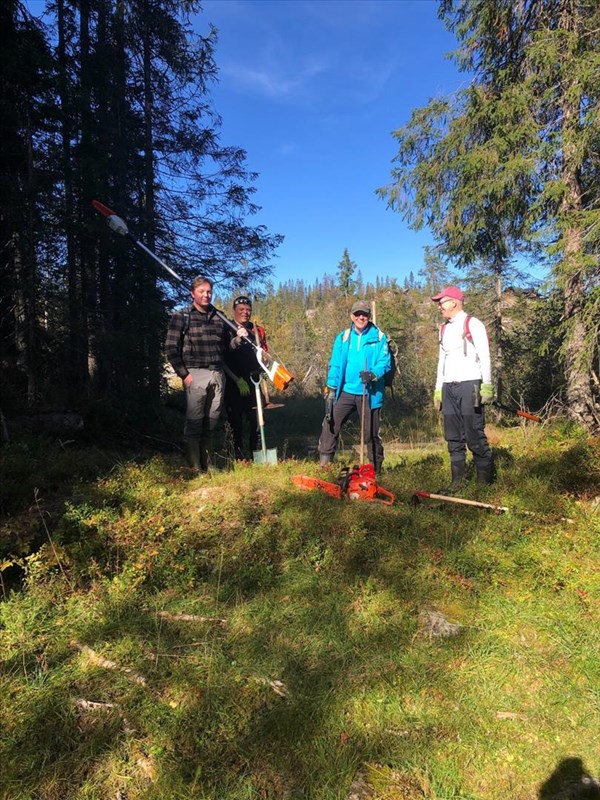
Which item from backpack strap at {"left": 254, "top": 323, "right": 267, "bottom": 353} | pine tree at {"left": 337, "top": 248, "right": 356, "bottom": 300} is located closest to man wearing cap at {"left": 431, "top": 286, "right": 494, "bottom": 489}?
backpack strap at {"left": 254, "top": 323, "right": 267, "bottom": 353}

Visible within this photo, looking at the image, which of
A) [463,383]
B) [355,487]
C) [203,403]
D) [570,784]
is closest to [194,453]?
[203,403]

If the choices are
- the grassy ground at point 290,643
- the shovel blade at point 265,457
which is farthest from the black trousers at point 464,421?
the shovel blade at point 265,457

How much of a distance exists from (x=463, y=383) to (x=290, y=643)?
3.32 metres

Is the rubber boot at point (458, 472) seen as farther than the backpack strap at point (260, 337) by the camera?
No

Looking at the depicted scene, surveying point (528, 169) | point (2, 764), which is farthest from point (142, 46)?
point (2, 764)

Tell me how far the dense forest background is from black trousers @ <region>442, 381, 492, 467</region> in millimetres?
3196

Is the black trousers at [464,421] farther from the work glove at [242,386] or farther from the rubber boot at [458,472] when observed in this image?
the work glove at [242,386]

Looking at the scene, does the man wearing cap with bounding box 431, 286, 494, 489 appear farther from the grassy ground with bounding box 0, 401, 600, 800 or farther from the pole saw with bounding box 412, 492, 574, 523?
the pole saw with bounding box 412, 492, 574, 523

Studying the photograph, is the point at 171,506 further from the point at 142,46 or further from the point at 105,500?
the point at 142,46

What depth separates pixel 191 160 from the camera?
1079 centimetres

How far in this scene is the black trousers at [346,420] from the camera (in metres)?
5.52

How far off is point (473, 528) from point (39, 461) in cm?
472

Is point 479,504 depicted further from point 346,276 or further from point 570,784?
point 346,276

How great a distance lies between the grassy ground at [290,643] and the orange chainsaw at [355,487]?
0.54 ft
